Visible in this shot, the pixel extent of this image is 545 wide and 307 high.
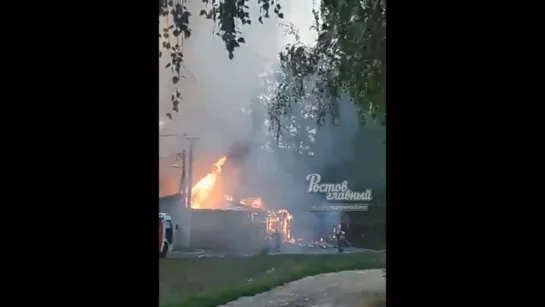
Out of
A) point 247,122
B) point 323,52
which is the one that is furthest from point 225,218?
point 323,52

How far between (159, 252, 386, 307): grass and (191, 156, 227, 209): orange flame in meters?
0.11

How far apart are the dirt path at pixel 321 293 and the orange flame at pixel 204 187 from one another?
8.0 inches

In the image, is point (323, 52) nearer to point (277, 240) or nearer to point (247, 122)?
point (247, 122)

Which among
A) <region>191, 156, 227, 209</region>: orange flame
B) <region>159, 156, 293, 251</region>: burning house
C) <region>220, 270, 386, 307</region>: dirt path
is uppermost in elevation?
<region>191, 156, 227, 209</region>: orange flame

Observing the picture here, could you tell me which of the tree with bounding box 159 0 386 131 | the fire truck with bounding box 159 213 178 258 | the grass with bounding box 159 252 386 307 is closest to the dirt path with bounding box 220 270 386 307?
the grass with bounding box 159 252 386 307

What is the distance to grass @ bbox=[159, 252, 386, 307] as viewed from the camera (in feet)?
3.37

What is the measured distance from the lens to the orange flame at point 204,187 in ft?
3.42

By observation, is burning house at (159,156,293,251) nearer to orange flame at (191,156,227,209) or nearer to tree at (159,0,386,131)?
orange flame at (191,156,227,209)

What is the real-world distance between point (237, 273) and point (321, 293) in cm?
17

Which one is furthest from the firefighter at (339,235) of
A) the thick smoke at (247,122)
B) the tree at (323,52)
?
the tree at (323,52)
